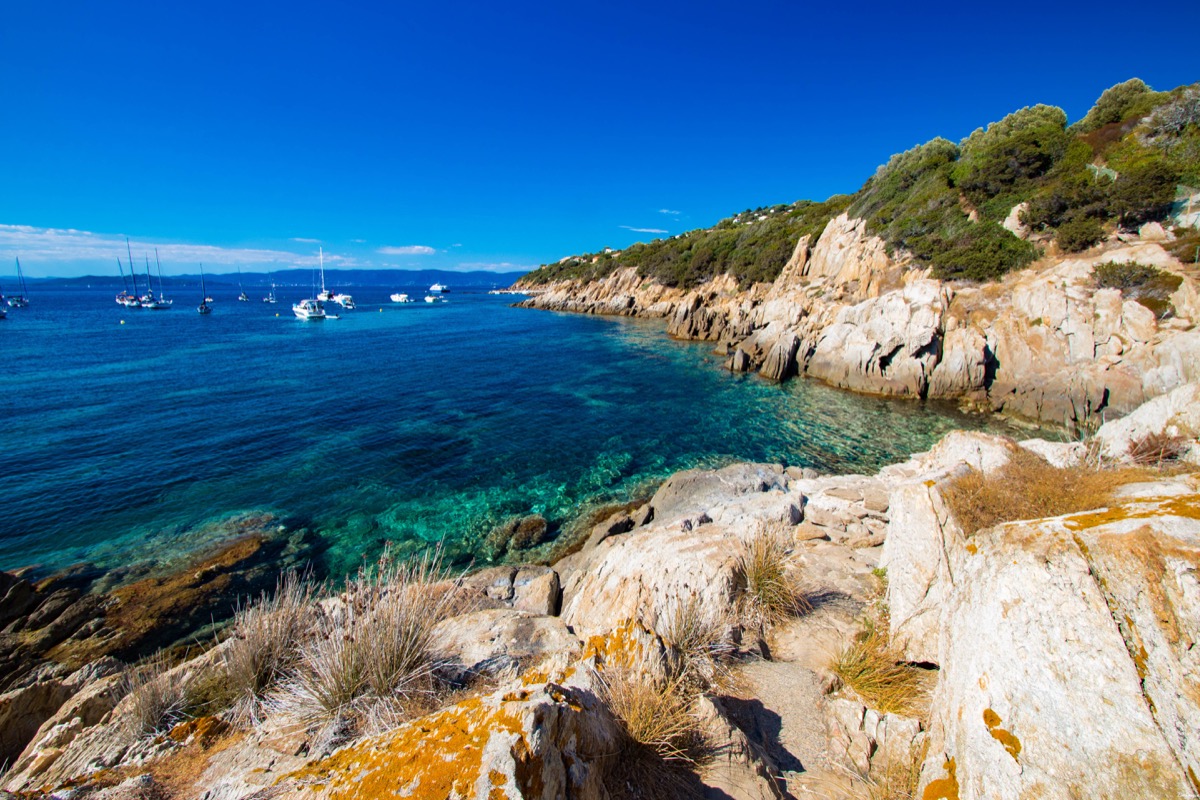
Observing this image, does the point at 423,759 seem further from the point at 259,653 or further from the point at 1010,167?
the point at 1010,167

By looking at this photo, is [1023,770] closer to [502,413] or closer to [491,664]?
[491,664]

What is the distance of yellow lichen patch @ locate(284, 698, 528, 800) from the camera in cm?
217

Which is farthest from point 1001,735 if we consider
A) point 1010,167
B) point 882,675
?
point 1010,167

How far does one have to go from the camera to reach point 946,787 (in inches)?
101

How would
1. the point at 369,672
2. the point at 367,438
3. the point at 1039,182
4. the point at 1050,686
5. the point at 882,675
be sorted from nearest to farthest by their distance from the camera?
the point at 1050,686
the point at 369,672
the point at 882,675
the point at 367,438
the point at 1039,182

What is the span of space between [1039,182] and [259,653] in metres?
40.7

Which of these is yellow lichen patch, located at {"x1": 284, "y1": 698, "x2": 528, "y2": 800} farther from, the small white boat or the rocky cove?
the small white boat

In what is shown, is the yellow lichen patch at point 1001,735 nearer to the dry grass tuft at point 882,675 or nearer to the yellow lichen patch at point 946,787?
the yellow lichen patch at point 946,787

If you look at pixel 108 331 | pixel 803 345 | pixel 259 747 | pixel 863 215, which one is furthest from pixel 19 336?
pixel 863 215

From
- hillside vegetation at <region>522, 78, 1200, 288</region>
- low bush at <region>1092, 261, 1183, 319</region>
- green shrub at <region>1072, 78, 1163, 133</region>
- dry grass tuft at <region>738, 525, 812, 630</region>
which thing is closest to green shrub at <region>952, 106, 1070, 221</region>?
hillside vegetation at <region>522, 78, 1200, 288</region>

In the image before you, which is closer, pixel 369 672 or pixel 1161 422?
pixel 369 672

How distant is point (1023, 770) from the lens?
2295 millimetres

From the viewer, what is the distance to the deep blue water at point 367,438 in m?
13.2

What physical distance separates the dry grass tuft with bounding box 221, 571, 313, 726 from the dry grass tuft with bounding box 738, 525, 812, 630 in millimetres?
4932
